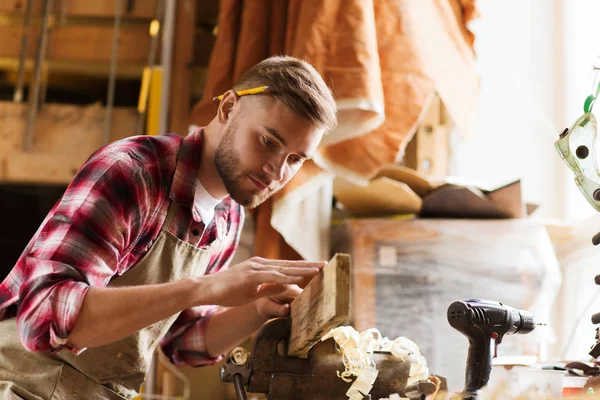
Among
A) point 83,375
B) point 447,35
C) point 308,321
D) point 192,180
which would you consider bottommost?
point 83,375

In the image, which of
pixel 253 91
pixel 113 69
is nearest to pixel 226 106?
pixel 253 91

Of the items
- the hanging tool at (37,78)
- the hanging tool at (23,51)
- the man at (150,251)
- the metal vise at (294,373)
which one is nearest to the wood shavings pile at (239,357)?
the metal vise at (294,373)

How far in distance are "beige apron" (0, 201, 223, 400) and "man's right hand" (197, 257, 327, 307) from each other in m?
0.34

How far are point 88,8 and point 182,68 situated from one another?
0.55 metres

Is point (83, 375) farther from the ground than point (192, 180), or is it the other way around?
point (192, 180)

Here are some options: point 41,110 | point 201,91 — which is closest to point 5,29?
point 41,110

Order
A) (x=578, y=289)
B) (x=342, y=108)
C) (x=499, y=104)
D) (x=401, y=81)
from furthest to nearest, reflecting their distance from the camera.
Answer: (x=499, y=104), (x=578, y=289), (x=401, y=81), (x=342, y=108)

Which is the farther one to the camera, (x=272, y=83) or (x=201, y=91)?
(x=201, y=91)

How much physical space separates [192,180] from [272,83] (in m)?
0.26

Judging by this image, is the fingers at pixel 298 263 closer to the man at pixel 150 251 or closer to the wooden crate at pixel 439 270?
the man at pixel 150 251

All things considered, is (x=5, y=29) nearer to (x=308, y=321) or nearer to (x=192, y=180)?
(x=192, y=180)

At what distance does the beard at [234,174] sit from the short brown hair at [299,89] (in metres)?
0.12

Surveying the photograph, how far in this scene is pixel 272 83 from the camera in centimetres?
147

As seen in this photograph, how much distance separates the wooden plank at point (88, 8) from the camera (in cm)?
323
